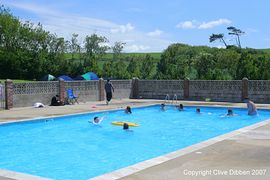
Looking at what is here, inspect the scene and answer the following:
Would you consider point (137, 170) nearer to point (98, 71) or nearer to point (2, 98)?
point (2, 98)

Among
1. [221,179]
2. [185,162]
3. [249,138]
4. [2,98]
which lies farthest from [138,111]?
[221,179]

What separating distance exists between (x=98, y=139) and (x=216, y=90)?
14.0 metres

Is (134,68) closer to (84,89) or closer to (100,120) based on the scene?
(84,89)

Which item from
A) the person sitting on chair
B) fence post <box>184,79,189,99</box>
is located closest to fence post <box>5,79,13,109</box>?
the person sitting on chair

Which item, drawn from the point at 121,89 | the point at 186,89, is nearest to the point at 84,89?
the point at 121,89

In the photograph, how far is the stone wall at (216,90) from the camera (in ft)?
83.1

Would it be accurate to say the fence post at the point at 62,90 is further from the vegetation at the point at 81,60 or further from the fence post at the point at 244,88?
the vegetation at the point at 81,60

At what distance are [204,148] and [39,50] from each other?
137ft

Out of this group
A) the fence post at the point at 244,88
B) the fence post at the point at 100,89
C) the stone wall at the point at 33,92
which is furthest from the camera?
the fence post at the point at 100,89

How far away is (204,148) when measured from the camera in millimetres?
9211

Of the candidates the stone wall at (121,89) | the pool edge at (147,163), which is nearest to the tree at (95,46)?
the stone wall at (121,89)

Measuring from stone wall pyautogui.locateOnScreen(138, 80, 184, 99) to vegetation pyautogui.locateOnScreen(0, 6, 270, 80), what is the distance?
10.6m

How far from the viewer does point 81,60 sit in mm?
47469

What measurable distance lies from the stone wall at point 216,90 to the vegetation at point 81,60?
11997mm
